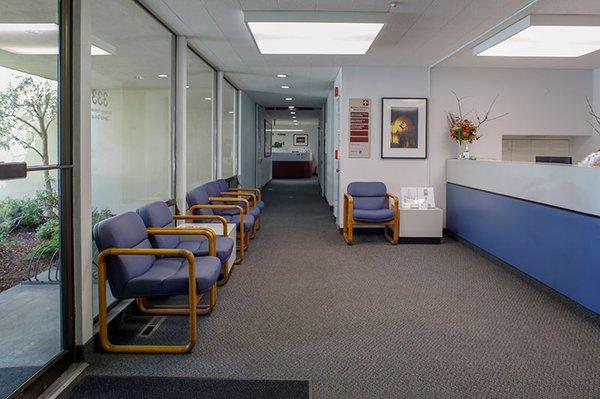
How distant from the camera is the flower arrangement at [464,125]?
5.91m

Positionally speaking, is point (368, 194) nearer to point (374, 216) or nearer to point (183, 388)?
point (374, 216)

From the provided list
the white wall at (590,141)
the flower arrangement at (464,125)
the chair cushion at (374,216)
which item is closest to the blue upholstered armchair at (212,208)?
the chair cushion at (374,216)

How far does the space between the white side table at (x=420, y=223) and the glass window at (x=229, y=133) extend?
2.74m

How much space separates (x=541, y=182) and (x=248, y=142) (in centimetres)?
659

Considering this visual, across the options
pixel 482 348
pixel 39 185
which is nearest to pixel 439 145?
pixel 482 348

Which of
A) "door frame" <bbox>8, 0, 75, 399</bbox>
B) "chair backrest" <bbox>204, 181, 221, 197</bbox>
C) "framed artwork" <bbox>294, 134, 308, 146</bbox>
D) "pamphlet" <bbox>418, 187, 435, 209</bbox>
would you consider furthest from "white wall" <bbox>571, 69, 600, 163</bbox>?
"framed artwork" <bbox>294, 134, 308, 146</bbox>

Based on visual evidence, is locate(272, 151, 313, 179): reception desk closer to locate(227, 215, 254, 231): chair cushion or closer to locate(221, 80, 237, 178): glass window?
locate(221, 80, 237, 178): glass window

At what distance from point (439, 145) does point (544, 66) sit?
5.08 feet

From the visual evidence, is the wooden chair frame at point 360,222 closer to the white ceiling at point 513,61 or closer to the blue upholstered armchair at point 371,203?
the blue upholstered armchair at point 371,203

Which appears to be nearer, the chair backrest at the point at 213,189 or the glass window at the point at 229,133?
the chair backrest at the point at 213,189

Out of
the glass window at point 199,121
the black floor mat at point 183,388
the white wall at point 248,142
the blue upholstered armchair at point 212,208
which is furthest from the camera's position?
the white wall at point 248,142

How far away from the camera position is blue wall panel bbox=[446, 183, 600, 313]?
3.18 metres

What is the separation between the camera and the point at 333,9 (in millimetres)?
3654

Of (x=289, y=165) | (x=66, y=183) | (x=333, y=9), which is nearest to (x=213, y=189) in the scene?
(x=333, y=9)
